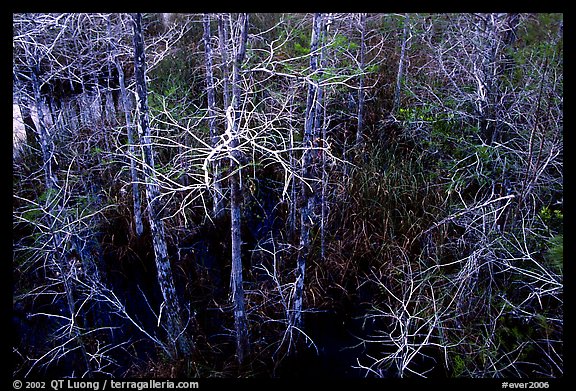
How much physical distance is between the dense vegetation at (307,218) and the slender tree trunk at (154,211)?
0.02 meters

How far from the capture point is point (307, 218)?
5.67 meters

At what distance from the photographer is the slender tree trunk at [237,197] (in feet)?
13.0

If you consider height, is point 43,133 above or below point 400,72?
below

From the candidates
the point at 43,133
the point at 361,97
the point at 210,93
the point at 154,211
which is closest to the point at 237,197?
the point at 154,211

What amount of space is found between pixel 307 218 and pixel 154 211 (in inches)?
78.1

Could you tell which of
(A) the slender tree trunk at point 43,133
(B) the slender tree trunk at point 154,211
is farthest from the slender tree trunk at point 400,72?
(A) the slender tree trunk at point 43,133

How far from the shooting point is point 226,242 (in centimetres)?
811

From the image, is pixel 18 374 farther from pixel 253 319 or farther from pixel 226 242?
pixel 226 242

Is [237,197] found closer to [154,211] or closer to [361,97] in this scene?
[154,211]

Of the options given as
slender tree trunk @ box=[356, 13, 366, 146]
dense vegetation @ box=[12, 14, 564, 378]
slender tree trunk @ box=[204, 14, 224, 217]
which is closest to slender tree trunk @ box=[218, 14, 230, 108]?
dense vegetation @ box=[12, 14, 564, 378]

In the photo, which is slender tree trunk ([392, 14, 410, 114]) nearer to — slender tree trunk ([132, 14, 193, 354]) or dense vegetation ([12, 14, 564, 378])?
dense vegetation ([12, 14, 564, 378])

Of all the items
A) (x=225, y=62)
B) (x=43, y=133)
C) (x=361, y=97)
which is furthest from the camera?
(x=361, y=97)
